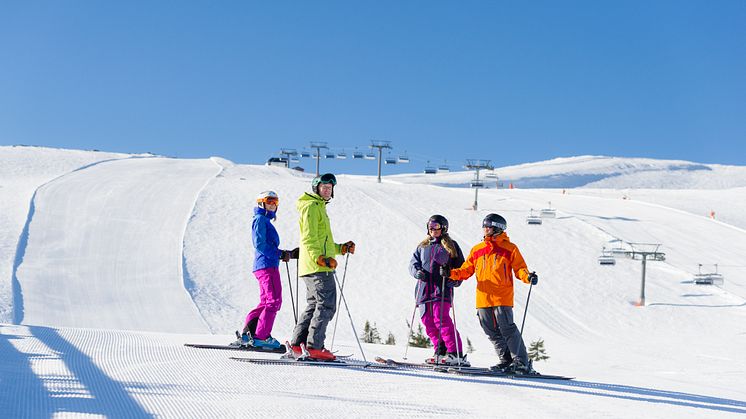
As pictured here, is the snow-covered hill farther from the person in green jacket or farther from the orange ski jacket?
the person in green jacket

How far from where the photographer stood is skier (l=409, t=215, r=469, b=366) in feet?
27.0

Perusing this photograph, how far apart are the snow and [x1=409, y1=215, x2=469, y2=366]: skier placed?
835mm

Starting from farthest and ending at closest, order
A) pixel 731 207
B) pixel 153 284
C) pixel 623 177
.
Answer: pixel 623 177 → pixel 731 207 → pixel 153 284

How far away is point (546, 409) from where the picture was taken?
5.84 m

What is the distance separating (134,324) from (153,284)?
4.34 m

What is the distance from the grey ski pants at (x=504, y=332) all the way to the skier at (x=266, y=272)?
2122mm

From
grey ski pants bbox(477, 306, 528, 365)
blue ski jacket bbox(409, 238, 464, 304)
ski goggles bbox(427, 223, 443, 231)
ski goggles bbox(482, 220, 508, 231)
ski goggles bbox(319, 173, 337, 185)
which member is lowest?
grey ski pants bbox(477, 306, 528, 365)

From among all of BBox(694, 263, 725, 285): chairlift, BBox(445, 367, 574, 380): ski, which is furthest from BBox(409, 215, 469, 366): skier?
BBox(694, 263, 725, 285): chairlift

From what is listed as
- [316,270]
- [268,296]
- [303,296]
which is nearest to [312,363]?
[316,270]

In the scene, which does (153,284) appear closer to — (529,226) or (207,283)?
(207,283)

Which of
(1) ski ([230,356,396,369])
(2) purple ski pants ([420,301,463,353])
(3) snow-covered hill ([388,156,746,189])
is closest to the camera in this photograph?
(1) ski ([230,356,396,369])

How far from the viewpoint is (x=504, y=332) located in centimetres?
787

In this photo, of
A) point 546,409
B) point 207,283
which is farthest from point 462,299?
point 546,409

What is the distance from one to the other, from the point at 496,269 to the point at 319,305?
6.00ft
